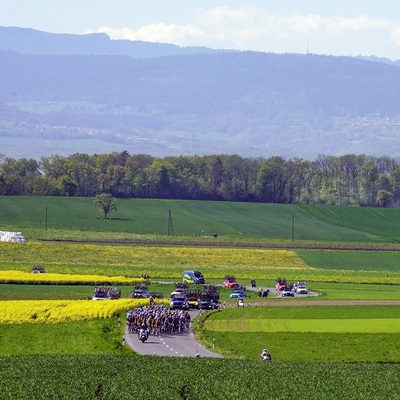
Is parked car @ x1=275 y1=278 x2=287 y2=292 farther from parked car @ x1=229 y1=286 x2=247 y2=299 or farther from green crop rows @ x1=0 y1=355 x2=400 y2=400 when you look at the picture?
green crop rows @ x1=0 y1=355 x2=400 y2=400

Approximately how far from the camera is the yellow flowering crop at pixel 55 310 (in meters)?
65.6

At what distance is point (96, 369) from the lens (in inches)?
1839

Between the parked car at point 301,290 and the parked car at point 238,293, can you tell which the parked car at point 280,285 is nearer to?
the parked car at point 301,290

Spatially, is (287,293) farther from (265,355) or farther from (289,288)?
(265,355)

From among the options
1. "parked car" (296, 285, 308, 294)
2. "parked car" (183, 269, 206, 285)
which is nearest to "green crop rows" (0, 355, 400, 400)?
"parked car" (296, 285, 308, 294)

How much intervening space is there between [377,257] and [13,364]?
83327mm

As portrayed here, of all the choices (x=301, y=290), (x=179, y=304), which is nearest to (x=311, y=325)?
(x=179, y=304)

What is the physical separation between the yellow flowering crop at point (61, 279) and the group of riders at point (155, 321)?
26099 mm

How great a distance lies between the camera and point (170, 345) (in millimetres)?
59750

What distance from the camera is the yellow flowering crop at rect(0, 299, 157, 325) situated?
65.6 m

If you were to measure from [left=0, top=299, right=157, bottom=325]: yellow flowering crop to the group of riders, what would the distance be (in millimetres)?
3761

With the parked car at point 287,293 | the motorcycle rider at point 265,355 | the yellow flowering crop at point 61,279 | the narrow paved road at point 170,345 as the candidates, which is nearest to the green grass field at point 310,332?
the narrow paved road at point 170,345

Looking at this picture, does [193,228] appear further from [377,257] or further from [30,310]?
[30,310]

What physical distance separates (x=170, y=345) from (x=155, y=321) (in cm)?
395
